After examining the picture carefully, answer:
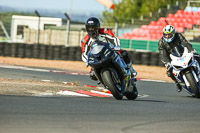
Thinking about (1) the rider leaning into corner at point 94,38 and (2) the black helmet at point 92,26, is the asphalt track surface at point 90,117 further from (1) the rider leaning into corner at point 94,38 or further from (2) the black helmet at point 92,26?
(2) the black helmet at point 92,26

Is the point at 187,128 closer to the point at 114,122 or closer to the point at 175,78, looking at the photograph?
the point at 114,122

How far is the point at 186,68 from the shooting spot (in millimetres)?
10328

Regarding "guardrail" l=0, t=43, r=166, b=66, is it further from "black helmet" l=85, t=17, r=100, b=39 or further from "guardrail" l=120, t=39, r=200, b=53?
"black helmet" l=85, t=17, r=100, b=39

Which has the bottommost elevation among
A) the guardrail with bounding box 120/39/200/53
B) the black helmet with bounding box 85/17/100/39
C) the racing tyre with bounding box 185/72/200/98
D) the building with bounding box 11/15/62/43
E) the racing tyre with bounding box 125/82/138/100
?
the racing tyre with bounding box 125/82/138/100

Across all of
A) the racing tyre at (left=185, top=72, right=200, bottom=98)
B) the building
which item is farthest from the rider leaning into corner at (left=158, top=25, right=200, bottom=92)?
the building

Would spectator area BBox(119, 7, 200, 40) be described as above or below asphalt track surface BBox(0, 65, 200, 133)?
above

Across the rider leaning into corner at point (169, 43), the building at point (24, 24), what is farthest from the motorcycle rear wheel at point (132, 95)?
the building at point (24, 24)

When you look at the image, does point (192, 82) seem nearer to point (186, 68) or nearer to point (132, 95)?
point (186, 68)

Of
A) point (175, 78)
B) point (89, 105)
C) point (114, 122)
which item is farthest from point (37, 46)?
point (114, 122)

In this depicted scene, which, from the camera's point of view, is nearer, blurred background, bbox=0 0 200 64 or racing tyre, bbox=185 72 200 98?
racing tyre, bbox=185 72 200 98

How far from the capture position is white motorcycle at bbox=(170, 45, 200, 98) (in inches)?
405

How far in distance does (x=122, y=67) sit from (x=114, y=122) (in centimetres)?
313

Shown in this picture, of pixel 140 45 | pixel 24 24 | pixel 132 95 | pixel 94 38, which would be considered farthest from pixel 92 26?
pixel 24 24

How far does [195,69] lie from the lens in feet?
34.1
